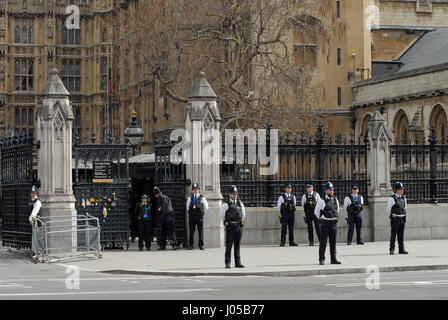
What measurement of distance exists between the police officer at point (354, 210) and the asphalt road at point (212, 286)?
24.5 feet

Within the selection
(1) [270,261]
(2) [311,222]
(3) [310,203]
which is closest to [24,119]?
(2) [311,222]

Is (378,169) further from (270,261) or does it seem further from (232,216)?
(232,216)

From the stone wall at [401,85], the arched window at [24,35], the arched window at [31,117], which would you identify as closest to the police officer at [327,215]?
the stone wall at [401,85]

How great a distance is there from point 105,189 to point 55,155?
75.3 inches

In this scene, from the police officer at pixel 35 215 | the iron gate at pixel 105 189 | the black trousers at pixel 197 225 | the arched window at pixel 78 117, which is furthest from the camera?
the arched window at pixel 78 117

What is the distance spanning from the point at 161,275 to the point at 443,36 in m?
44.2

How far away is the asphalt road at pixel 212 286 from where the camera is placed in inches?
679

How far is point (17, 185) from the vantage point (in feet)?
94.8

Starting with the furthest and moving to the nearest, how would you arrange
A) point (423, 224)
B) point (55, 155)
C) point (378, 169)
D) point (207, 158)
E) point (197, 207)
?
point (423, 224), point (378, 169), point (207, 158), point (197, 207), point (55, 155)

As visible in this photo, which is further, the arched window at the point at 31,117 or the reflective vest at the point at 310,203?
the arched window at the point at 31,117

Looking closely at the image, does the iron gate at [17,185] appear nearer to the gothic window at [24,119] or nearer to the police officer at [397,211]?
Answer: the police officer at [397,211]

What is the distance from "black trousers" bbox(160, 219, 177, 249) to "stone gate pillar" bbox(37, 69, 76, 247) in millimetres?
2616

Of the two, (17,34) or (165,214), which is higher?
(17,34)

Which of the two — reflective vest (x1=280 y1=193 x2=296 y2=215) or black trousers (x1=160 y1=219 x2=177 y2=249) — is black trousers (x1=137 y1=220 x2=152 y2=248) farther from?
reflective vest (x1=280 y1=193 x2=296 y2=215)
